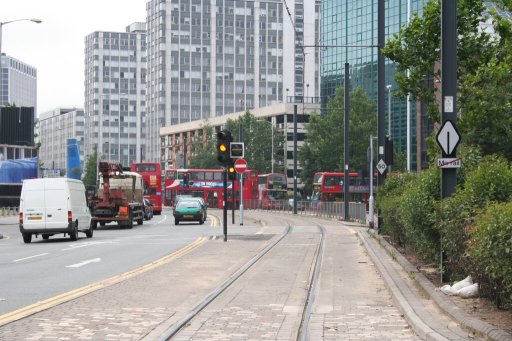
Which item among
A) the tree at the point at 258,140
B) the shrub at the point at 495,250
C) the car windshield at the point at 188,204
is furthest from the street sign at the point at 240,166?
the tree at the point at 258,140

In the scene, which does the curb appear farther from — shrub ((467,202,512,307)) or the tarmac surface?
shrub ((467,202,512,307))

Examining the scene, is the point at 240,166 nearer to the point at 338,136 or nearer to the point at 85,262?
the point at 85,262

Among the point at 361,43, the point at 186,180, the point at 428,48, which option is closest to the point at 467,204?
the point at 428,48

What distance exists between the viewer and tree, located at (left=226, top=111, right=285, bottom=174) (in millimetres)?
107500

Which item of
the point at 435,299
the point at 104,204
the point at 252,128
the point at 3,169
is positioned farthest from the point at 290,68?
the point at 435,299

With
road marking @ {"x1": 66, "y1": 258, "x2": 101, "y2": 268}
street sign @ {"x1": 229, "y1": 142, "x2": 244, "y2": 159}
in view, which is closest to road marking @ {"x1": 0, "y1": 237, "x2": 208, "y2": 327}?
road marking @ {"x1": 66, "y1": 258, "x2": 101, "y2": 268}

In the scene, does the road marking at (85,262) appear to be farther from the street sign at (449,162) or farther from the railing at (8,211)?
the railing at (8,211)

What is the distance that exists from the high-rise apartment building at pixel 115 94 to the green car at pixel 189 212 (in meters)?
138

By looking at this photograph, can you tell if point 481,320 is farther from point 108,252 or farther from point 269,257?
point 108,252

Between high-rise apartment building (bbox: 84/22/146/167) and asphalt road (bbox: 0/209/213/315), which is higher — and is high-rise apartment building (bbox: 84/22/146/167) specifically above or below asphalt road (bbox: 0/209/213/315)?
above

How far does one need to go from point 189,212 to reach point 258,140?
2475 inches

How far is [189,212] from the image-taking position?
148 ft

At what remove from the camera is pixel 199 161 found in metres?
111

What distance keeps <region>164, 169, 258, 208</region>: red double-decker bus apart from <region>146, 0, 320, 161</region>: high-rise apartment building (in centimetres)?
6750
